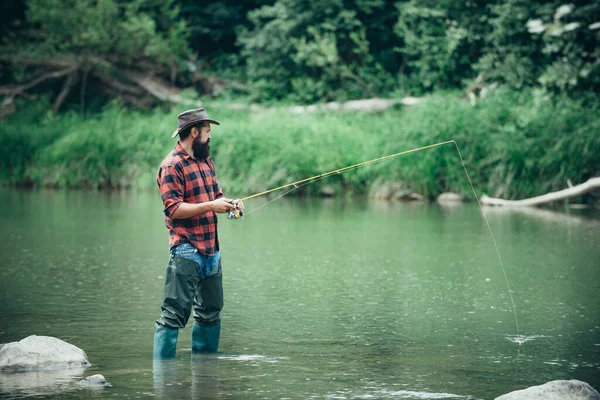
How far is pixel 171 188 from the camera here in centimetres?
638

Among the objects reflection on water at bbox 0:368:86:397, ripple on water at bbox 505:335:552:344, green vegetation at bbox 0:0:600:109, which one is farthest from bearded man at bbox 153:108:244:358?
green vegetation at bbox 0:0:600:109

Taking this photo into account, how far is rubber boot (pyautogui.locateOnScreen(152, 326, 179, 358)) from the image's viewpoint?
6543 mm

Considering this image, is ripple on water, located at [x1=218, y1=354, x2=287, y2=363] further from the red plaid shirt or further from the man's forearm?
the man's forearm

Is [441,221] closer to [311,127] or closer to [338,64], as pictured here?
[311,127]

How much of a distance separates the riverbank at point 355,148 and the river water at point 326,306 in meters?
4.13

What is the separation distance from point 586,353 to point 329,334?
73.1 inches

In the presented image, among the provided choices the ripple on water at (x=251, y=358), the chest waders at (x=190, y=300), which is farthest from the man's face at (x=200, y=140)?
the ripple on water at (x=251, y=358)

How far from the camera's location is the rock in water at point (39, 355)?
6.33m

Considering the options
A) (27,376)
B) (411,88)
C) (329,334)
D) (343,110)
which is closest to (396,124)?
(343,110)

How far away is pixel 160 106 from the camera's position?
105 feet

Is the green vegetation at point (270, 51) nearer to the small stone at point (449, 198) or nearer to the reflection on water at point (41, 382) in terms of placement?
the small stone at point (449, 198)

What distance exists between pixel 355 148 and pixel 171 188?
16843mm

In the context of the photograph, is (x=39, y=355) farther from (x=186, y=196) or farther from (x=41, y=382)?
(x=186, y=196)

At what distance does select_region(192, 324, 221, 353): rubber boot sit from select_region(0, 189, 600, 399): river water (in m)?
0.11
